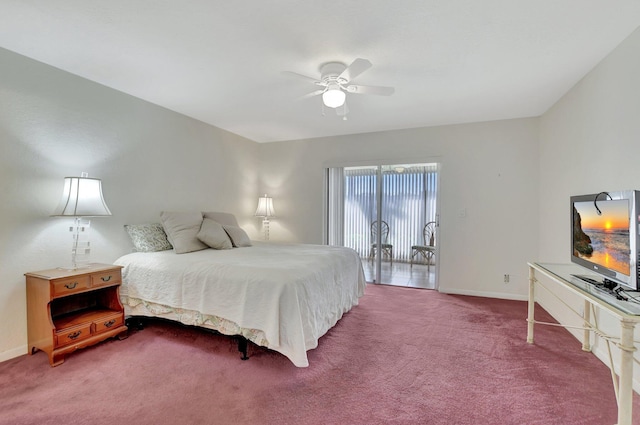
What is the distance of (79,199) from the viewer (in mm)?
2344

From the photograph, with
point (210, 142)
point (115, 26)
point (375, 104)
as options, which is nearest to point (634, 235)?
point (375, 104)

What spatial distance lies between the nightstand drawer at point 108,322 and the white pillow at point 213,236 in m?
1.02

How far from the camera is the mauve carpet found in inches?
63.9

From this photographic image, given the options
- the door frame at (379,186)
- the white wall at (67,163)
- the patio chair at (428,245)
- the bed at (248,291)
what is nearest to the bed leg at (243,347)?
the bed at (248,291)

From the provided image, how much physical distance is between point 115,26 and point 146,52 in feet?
1.06

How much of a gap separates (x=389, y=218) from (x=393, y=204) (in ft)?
0.78

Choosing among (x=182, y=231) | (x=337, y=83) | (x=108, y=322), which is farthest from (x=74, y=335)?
(x=337, y=83)

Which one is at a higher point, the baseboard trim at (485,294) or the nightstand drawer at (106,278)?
the nightstand drawer at (106,278)

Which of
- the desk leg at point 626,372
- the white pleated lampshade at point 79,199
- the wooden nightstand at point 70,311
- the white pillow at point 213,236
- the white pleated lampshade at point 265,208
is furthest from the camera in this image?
the white pleated lampshade at point 265,208

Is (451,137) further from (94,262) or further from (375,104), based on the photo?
(94,262)

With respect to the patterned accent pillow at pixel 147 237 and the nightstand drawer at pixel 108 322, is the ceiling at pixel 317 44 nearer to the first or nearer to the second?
the patterned accent pillow at pixel 147 237

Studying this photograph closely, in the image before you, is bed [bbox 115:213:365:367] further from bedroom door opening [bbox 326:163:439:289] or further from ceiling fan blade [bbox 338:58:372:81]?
bedroom door opening [bbox 326:163:439:289]

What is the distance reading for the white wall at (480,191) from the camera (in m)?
3.74

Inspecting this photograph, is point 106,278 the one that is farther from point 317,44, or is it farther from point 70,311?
point 317,44
